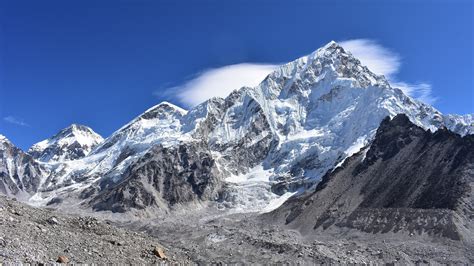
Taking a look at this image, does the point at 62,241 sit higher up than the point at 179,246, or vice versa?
the point at 179,246

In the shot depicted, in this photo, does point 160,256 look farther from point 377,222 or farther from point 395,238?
point 377,222

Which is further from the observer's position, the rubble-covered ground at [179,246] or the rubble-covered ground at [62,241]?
the rubble-covered ground at [179,246]

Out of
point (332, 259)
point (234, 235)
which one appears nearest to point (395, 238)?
point (332, 259)

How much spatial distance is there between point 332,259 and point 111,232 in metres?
94.5

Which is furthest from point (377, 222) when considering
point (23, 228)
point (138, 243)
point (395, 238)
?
point (23, 228)

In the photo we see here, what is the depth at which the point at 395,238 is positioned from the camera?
17825 centimetres

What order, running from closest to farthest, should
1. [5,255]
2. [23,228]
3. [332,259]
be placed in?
[5,255] < [23,228] < [332,259]

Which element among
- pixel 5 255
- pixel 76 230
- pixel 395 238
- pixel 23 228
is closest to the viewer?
pixel 5 255

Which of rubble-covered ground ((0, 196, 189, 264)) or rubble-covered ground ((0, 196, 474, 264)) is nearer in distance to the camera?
rubble-covered ground ((0, 196, 189, 264))

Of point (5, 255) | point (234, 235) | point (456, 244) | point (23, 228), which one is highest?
point (234, 235)

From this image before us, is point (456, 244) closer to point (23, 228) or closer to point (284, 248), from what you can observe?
point (284, 248)

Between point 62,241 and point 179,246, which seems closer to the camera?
point 62,241

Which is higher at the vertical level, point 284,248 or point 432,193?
point 432,193

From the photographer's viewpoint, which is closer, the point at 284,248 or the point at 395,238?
the point at 284,248
